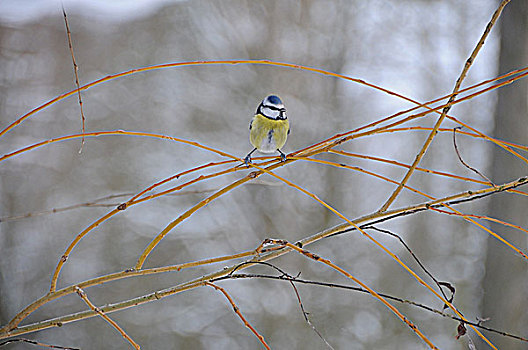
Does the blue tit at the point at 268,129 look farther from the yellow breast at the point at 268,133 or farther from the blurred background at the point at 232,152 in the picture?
the blurred background at the point at 232,152

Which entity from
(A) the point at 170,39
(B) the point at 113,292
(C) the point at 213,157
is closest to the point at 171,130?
(C) the point at 213,157

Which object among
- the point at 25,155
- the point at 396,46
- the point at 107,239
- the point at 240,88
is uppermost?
the point at 396,46

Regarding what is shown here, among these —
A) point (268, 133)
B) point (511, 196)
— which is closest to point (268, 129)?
point (268, 133)

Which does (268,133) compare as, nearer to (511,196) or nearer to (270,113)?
(270,113)

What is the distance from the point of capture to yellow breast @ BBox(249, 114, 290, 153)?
450mm

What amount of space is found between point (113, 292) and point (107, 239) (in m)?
0.14

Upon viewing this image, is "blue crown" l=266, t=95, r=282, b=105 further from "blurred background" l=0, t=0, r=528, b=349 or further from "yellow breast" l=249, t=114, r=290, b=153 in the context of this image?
"blurred background" l=0, t=0, r=528, b=349

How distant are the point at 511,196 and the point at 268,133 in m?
0.82

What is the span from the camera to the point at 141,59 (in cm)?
Result: 127

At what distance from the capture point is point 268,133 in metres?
0.45

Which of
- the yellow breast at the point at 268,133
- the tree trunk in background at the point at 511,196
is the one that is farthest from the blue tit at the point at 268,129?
the tree trunk in background at the point at 511,196

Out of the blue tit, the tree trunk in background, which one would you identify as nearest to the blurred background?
the tree trunk in background

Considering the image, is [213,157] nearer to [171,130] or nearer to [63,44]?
[171,130]

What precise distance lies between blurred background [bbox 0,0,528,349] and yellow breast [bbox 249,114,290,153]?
0.80 m
